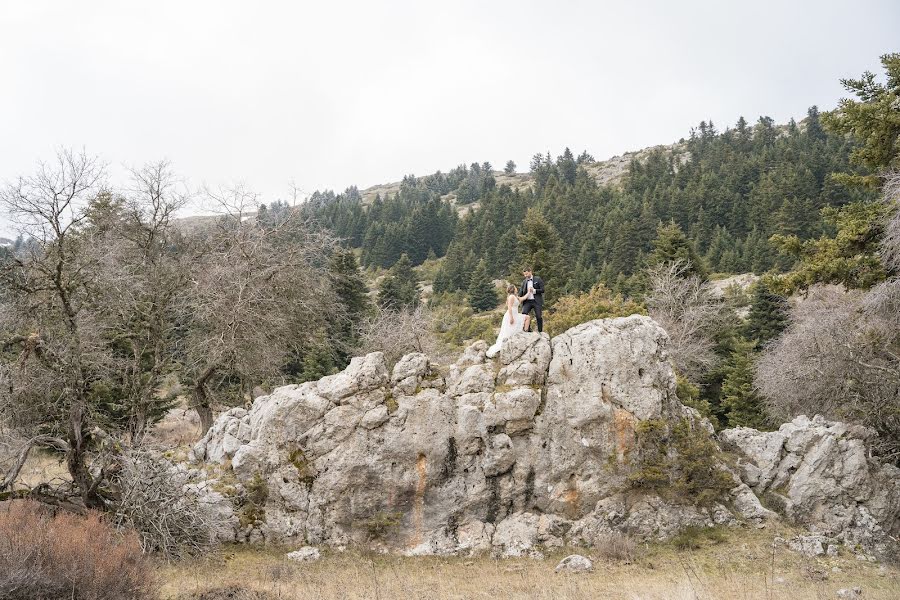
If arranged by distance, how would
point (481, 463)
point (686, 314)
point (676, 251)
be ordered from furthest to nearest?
point (676, 251)
point (686, 314)
point (481, 463)

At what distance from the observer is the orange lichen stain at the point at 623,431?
498 inches

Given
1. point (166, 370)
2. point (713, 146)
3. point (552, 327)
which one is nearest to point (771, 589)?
point (552, 327)

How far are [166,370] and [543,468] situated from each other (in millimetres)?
15190

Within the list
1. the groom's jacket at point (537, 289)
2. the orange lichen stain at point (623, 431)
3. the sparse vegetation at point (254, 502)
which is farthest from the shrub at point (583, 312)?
the sparse vegetation at point (254, 502)

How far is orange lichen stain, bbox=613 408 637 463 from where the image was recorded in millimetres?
12641

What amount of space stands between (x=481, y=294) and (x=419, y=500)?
161 ft

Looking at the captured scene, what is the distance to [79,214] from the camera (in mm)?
16359

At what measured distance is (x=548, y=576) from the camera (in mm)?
10703

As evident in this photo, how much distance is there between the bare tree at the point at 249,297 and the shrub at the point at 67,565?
10.3 m

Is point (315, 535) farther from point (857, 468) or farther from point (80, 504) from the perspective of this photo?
point (857, 468)

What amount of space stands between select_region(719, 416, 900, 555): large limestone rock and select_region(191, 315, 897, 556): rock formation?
118mm

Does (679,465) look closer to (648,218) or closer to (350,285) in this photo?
(350,285)

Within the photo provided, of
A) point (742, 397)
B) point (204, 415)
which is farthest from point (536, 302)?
point (742, 397)

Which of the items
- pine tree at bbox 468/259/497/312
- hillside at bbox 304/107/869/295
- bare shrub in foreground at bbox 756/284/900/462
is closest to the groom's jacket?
bare shrub in foreground at bbox 756/284/900/462
